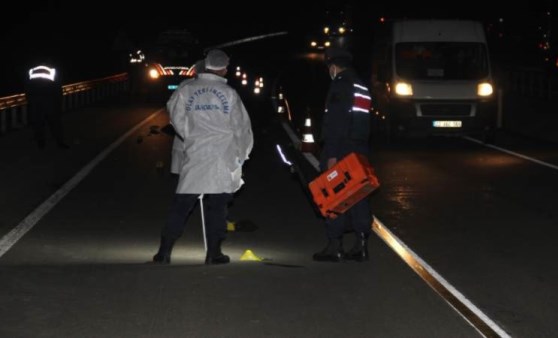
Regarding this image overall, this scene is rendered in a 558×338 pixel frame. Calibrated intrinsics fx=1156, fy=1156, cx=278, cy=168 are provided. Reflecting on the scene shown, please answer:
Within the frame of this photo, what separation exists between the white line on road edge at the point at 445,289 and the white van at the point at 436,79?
1098 cm

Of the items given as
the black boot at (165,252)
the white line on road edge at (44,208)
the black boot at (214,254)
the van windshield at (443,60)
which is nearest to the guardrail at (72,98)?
the white line on road edge at (44,208)

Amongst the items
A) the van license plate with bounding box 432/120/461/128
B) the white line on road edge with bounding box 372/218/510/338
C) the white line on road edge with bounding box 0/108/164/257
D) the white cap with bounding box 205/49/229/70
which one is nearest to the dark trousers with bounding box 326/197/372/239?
the white line on road edge with bounding box 372/218/510/338

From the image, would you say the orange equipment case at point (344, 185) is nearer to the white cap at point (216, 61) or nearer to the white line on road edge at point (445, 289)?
the white line on road edge at point (445, 289)

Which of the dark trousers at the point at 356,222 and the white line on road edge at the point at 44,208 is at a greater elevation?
the dark trousers at the point at 356,222

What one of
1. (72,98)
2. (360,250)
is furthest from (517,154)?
(72,98)

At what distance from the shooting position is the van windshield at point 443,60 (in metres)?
23.1

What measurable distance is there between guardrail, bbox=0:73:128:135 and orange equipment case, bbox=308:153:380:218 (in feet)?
53.2

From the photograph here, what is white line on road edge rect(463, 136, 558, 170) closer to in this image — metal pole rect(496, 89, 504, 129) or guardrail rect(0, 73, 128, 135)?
metal pole rect(496, 89, 504, 129)

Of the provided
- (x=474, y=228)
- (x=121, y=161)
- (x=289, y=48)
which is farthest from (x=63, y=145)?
(x=289, y=48)

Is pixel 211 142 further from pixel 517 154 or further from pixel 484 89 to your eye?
pixel 484 89

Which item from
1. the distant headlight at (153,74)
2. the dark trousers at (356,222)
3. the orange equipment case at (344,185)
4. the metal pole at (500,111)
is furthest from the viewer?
the distant headlight at (153,74)

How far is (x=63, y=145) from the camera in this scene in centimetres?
2145

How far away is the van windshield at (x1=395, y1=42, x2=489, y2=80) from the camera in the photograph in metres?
23.1

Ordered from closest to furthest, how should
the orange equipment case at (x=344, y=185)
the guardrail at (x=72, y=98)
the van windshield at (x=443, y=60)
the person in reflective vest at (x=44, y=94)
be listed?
the orange equipment case at (x=344, y=185)
the person in reflective vest at (x=44, y=94)
the van windshield at (x=443, y=60)
the guardrail at (x=72, y=98)
